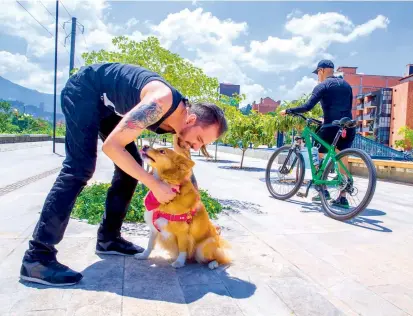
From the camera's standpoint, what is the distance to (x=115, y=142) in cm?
201

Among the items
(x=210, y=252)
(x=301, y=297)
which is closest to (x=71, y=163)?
(x=210, y=252)

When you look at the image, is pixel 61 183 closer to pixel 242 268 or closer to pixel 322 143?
pixel 242 268

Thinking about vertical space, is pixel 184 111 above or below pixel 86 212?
above

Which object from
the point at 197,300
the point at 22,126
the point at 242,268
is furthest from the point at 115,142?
the point at 22,126

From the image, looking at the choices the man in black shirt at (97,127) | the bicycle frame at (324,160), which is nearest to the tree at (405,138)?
the bicycle frame at (324,160)

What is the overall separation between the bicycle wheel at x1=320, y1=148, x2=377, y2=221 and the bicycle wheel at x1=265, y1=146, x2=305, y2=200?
2.23 feet

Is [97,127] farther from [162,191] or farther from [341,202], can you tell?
[341,202]

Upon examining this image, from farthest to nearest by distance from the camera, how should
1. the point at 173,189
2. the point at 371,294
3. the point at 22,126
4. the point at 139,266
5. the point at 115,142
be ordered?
the point at 22,126, the point at 139,266, the point at 173,189, the point at 371,294, the point at 115,142

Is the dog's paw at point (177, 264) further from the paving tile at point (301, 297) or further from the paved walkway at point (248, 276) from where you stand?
the paving tile at point (301, 297)

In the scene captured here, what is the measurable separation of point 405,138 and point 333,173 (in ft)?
214

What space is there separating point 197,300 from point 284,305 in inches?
20.6

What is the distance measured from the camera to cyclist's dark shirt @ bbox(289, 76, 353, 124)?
509 cm

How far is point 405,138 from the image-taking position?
6078 cm

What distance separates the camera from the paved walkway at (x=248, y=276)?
2.00 metres
